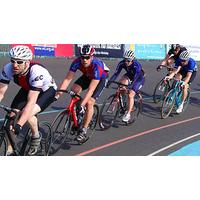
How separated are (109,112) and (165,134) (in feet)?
4.86

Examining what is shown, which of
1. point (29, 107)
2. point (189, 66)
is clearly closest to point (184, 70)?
point (189, 66)

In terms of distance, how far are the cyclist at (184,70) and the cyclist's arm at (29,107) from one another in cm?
584

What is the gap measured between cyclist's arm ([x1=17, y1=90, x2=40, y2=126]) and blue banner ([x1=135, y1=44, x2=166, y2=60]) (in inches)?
826

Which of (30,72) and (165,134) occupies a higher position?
(30,72)

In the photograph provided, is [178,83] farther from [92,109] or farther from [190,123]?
[92,109]

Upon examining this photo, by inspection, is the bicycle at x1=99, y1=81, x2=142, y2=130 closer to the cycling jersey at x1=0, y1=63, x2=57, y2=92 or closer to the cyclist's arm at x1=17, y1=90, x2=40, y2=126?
the cycling jersey at x1=0, y1=63, x2=57, y2=92

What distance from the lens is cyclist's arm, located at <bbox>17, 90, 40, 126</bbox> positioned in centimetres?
541

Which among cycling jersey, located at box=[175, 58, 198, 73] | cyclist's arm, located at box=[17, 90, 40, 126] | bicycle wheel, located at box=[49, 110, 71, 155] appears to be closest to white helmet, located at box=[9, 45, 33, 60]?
cyclist's arm, located at box=[17, 90, 40, 126]

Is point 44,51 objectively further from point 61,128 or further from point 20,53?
point 20,53

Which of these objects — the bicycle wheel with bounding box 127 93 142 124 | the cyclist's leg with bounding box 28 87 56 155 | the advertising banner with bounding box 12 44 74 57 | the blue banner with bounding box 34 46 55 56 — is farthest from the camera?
the advertising banner with bounding box 12 44 74 57

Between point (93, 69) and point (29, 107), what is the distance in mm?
2159

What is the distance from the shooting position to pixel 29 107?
5496mm
